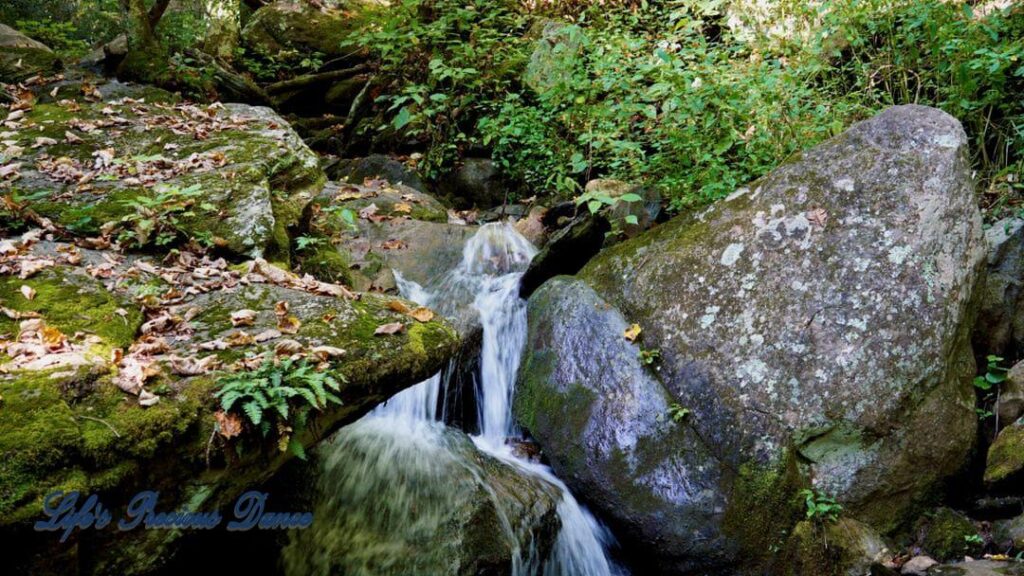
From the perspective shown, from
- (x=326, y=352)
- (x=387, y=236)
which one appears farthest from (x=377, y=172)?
(x=326, y=352)

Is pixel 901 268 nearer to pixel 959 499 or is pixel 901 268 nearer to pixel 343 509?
pixel 959 499

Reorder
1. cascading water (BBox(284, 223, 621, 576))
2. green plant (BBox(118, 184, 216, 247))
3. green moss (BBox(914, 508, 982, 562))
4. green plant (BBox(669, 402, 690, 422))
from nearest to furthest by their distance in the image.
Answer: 1. cascading water (BBox(284, 223, 621, 576))
2. green moss (BBox(914, 508, 982, 562))
3. green plant (BBox(118, 184, 216, 247))
4. green plant (BBox(669, 402, 690, 422))

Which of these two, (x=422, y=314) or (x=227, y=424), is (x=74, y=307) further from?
(x=422, y=314)

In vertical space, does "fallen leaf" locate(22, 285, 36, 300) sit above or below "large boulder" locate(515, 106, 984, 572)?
above

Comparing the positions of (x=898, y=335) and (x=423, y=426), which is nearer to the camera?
(x=898, y=335)

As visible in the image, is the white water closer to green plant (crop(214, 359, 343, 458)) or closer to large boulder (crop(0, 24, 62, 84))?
green plant (crop(214, 359, 343, 458))

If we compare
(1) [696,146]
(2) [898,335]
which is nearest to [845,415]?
(2) [898,335]

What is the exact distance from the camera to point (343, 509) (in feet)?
13.5

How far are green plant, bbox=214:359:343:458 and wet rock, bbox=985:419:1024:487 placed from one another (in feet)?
15.2

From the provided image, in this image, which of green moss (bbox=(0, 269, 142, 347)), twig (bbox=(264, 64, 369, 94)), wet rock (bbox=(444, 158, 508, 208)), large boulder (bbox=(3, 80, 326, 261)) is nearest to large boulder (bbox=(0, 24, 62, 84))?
large boulder (bbox=(3, 80, 326, 261))

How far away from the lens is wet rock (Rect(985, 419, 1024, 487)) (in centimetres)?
429

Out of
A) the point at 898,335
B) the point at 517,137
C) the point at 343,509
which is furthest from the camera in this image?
the point at 517,137

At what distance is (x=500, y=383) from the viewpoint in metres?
5.99

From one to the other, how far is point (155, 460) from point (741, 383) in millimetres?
3899
